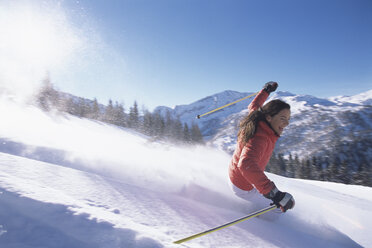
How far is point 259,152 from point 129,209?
5.68 feet

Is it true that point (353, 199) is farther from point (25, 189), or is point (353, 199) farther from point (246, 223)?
point (25, 189)

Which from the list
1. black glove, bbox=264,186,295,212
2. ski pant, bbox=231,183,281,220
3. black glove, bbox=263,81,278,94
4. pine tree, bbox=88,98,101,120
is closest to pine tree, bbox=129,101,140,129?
pine tree, bbox=88,98,101,120

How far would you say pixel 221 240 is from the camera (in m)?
1.96

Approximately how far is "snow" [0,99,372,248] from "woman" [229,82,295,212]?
0.47m

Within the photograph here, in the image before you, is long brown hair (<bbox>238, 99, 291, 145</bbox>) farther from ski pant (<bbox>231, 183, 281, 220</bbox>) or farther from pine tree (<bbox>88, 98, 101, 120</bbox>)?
pine tree (<bbox>88, 98, 101, 120</bbox>)

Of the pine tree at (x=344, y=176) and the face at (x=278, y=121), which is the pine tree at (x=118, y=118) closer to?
the face at (x=278, y=121)

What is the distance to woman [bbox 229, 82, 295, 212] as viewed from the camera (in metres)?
2.26

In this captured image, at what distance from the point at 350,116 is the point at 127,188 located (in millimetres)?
232958

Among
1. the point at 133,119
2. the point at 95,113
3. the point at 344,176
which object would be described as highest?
the point at 95,113

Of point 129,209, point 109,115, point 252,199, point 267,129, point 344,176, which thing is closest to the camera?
point 129,209

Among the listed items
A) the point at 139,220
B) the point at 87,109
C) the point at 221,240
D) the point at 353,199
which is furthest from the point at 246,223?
the point at 87,109

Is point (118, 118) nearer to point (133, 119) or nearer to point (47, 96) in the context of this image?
point (133, 119)

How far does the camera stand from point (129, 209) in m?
2.09

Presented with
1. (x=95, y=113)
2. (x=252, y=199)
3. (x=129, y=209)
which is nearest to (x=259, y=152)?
(x=252, y=199)
